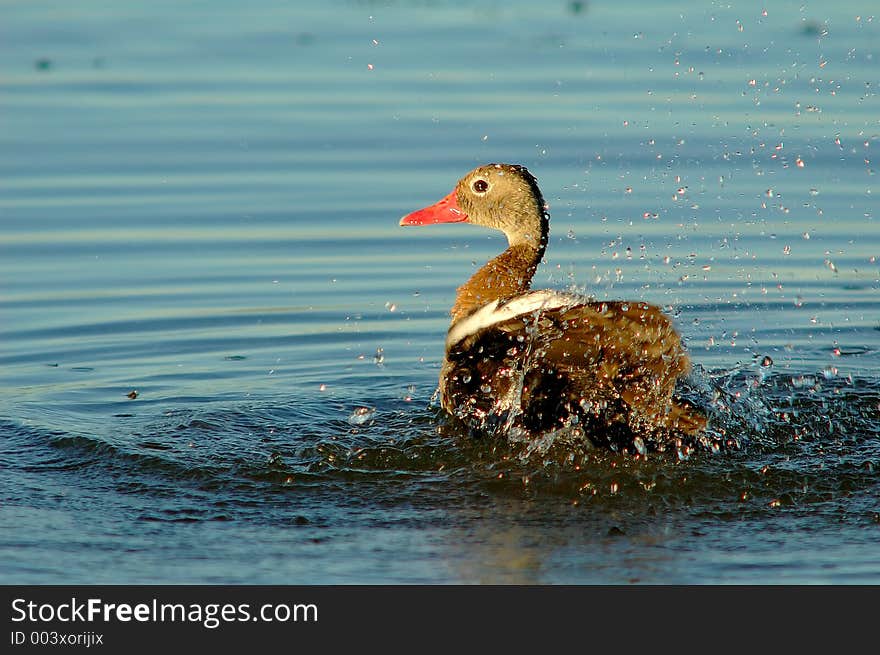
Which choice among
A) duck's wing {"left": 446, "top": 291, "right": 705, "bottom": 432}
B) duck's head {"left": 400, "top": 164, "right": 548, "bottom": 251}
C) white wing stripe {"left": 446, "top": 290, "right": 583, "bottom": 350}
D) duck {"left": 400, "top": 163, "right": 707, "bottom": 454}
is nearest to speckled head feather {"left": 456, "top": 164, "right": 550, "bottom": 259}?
duck's head {"left": 400, "top": 164, "right": 548, "bottom": 251}

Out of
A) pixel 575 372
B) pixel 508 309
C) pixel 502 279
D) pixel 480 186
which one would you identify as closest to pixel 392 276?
pixel 480 186

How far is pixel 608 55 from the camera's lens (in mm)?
13438

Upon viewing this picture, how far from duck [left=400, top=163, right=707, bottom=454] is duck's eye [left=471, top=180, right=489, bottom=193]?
1398mm

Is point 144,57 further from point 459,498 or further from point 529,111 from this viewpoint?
point 459,498

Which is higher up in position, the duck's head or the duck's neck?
the duck's head

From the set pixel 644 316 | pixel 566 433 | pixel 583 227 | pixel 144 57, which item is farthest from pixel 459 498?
pixel 144 57

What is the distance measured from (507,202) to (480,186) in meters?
0.22

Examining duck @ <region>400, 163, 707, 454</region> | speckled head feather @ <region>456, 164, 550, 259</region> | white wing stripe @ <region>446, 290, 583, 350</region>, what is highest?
speckled head feather @ <region>456, 164, 550, 259</region>

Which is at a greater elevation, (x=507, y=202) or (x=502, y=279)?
(x=507, y=202)

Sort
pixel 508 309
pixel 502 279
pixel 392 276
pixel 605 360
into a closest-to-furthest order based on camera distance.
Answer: pixel 605 360, pixel 508 309, pixel 502 279, pixel 392 276

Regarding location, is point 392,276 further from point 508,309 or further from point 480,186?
point 508,309

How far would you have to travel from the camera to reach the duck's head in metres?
8.52

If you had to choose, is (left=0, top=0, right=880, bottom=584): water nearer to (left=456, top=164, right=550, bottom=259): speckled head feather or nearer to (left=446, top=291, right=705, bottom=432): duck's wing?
(left=446, top=291, right=705, bottom=432): duck's wing

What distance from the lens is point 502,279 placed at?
826cm
